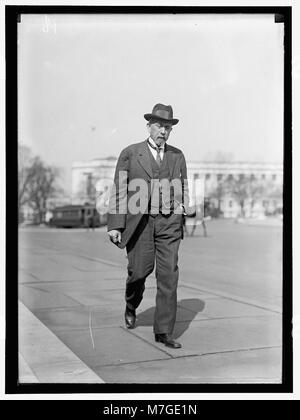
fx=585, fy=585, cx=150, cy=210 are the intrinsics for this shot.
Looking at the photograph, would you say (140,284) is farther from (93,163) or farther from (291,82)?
(291,82)

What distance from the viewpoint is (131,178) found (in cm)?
451

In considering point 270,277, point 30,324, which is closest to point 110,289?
→ point 30,324

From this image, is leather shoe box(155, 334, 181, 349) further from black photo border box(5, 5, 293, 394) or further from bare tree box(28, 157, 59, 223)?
bare tree box(28, 157, 59, 223)

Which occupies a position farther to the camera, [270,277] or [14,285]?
[270,277]

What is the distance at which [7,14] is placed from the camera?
3793 mm

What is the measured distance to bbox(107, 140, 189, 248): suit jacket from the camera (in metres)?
4.46

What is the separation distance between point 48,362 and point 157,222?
4.27 feet

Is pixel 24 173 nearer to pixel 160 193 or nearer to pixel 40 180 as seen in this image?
pixel 40 180

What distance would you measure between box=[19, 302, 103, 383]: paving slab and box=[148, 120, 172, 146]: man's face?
1719mm

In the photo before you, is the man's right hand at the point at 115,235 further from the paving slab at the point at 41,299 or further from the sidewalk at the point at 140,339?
the paving slab at the point at 41,299

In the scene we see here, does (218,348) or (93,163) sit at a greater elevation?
(93,163)

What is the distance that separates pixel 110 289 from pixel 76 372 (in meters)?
3.01

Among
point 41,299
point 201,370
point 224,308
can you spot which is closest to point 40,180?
point 201,370

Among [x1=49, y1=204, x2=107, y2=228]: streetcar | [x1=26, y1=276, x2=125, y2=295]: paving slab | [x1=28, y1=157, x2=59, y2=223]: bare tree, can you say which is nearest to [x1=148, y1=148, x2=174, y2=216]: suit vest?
[x1=28, y1=157, x2=59, y2=223]: bare tree
